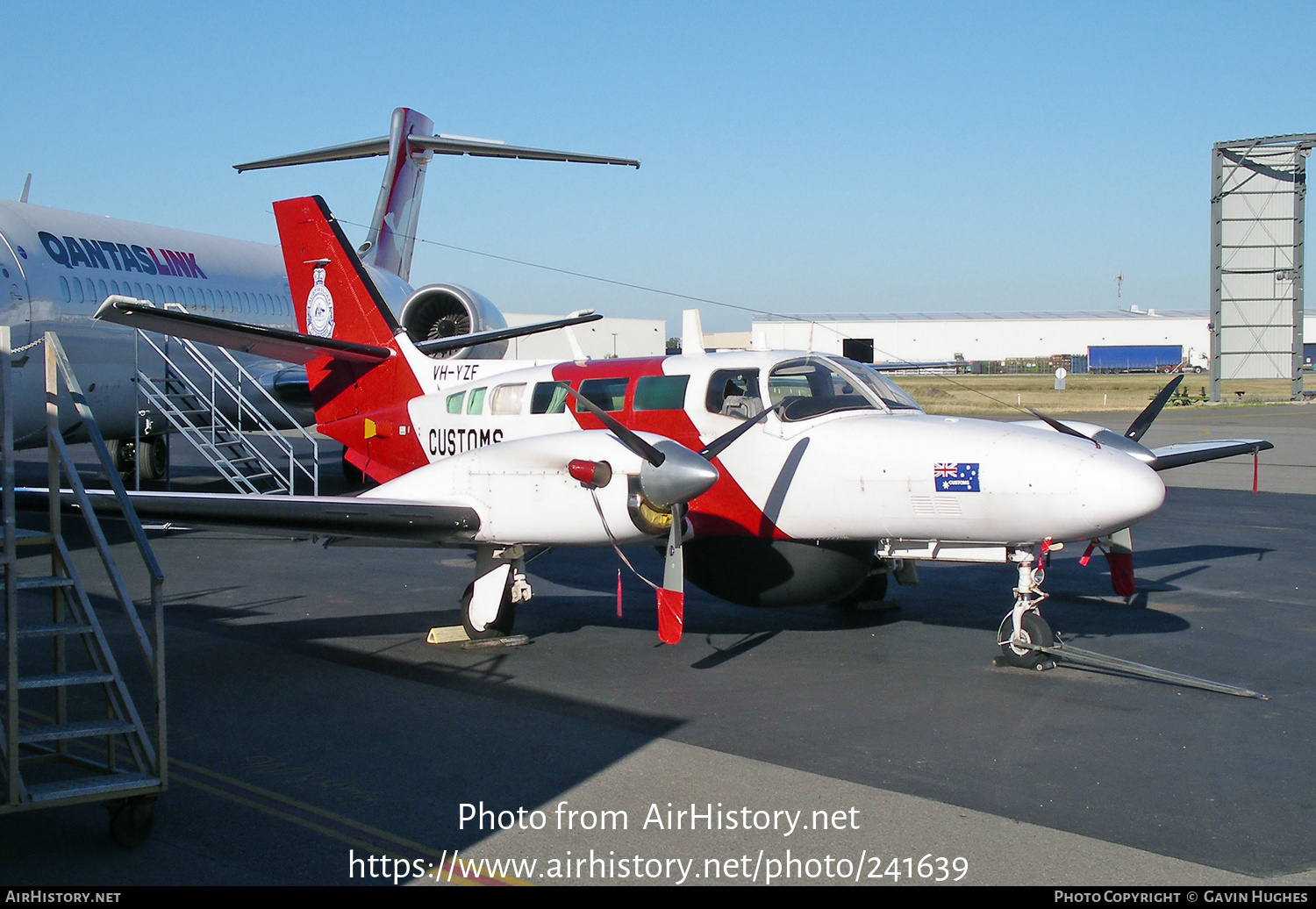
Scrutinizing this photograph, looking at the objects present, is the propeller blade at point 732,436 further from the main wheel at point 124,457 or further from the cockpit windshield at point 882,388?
the main wheel at point 124,457

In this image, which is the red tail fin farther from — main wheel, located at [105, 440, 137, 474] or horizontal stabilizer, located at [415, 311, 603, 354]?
main wheel, located at [105, 440, 137, 474]

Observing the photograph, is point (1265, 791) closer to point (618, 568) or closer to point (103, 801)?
point (103, 801)

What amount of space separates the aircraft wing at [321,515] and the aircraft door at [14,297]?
788 centimetres

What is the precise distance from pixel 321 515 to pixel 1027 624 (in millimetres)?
5514

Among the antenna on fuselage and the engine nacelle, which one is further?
the engine nacelle

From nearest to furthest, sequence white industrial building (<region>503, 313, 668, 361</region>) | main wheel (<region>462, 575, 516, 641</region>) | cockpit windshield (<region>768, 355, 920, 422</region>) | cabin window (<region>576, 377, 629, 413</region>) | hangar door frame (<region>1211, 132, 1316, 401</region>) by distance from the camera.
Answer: cockpit windshield (<region>768, 355, 920, 422</region>), main wheel (<region>462, 575, 516, 641</region>), cabin window (<region>576, 377, 629, 413</region>), hangar door frame (<region>1211, 132, 1316, 401</region>), white industrial building (<region>503, 313, 668, 361</region>)

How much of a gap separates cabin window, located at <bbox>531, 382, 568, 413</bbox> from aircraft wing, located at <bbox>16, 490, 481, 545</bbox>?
2095 millimetres

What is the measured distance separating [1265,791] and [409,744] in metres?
4.95

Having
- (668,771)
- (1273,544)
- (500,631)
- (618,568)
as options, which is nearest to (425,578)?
(618,568)

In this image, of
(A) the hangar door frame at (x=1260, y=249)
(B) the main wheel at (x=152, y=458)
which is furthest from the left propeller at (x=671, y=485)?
(A) the hangar door frame at (x=1260, y=249)

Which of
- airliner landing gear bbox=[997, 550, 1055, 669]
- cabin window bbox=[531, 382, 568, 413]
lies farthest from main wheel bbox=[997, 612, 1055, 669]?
cabin window bbox=[531, 382, 568, 413]

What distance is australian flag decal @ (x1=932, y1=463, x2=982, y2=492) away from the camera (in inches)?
315

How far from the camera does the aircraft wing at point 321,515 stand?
792 centimetres

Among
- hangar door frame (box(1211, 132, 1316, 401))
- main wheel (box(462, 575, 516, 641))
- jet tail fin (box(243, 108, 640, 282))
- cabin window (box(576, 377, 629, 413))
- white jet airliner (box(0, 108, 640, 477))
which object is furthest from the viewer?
hangar door frame (box(1211, 132, 1316, 401))
